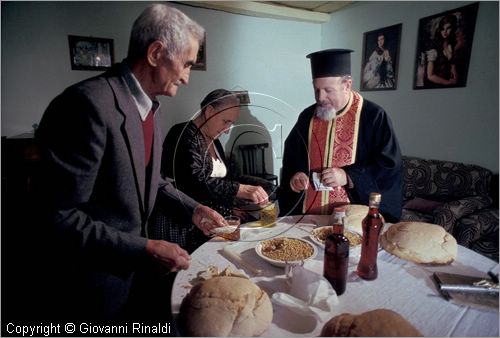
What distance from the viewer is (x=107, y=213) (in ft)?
3.65

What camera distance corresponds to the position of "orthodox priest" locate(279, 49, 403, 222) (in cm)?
201

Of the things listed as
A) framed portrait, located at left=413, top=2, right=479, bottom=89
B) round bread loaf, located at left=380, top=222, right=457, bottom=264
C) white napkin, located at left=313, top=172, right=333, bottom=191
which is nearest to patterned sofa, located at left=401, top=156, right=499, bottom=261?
framed portrait, located at left=413, top=2, right=479, bottom=89

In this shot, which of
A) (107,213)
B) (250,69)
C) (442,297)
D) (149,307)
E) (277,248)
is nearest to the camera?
(442,297)

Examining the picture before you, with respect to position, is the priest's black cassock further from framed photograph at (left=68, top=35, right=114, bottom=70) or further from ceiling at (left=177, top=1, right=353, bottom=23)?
framed photograph at (left=68, top=35, right=114, bottom=70)

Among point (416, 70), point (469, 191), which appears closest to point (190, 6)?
point (416, 70)

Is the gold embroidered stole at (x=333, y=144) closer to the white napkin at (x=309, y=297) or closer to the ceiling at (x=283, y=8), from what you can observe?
the white napkin at (x=309, y=297)

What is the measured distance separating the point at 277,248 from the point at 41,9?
4390 mm

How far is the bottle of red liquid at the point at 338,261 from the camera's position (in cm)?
100

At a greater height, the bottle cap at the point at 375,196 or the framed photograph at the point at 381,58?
the framed photograph at the point at 381,58

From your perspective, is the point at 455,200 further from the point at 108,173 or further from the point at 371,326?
the point at 108,173

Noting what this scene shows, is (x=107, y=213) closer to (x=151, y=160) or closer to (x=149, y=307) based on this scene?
(x=151, y=160)

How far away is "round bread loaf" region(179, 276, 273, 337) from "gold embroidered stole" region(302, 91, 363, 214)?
51.5 inches

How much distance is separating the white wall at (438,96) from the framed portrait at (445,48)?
0.07 meters

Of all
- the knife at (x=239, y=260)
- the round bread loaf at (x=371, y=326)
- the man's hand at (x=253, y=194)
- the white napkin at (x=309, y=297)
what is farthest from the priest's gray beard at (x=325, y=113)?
the round bread loaf at (x=371, y=326)
